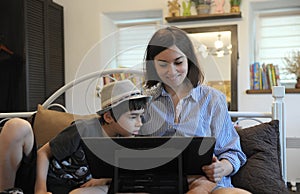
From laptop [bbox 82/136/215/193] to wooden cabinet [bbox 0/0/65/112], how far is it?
7.48 ft

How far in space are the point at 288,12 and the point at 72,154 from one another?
2.83 metres

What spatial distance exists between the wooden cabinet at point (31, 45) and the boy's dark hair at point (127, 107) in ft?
6.58

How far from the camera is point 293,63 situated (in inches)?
137

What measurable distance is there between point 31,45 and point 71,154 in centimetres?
216

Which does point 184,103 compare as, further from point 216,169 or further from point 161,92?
point 216,169

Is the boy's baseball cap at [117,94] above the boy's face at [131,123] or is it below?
above

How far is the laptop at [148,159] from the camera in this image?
116 cm

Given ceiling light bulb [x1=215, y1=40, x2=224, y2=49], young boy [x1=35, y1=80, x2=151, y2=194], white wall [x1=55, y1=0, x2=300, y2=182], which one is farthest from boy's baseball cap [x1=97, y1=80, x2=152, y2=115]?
ceiling light bulb [x1=215, y1=40, x2=224, y2=49]

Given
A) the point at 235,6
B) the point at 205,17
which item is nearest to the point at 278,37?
the point at 235,6

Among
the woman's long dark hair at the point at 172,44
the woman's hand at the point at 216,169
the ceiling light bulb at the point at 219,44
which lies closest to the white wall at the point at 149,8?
the ceiling light bulb at the point at 219,44

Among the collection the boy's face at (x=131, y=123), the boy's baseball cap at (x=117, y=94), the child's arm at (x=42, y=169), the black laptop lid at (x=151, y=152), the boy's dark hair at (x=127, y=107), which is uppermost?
the boy's baseball cap at (x=117, y=94)

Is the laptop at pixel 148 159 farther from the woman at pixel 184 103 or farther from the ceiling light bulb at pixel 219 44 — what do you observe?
the ceiling light bulb at pixel 219 44

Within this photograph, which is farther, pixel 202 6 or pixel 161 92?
pixel 202 6

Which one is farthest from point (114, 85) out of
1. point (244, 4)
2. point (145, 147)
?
point (244, 4)
